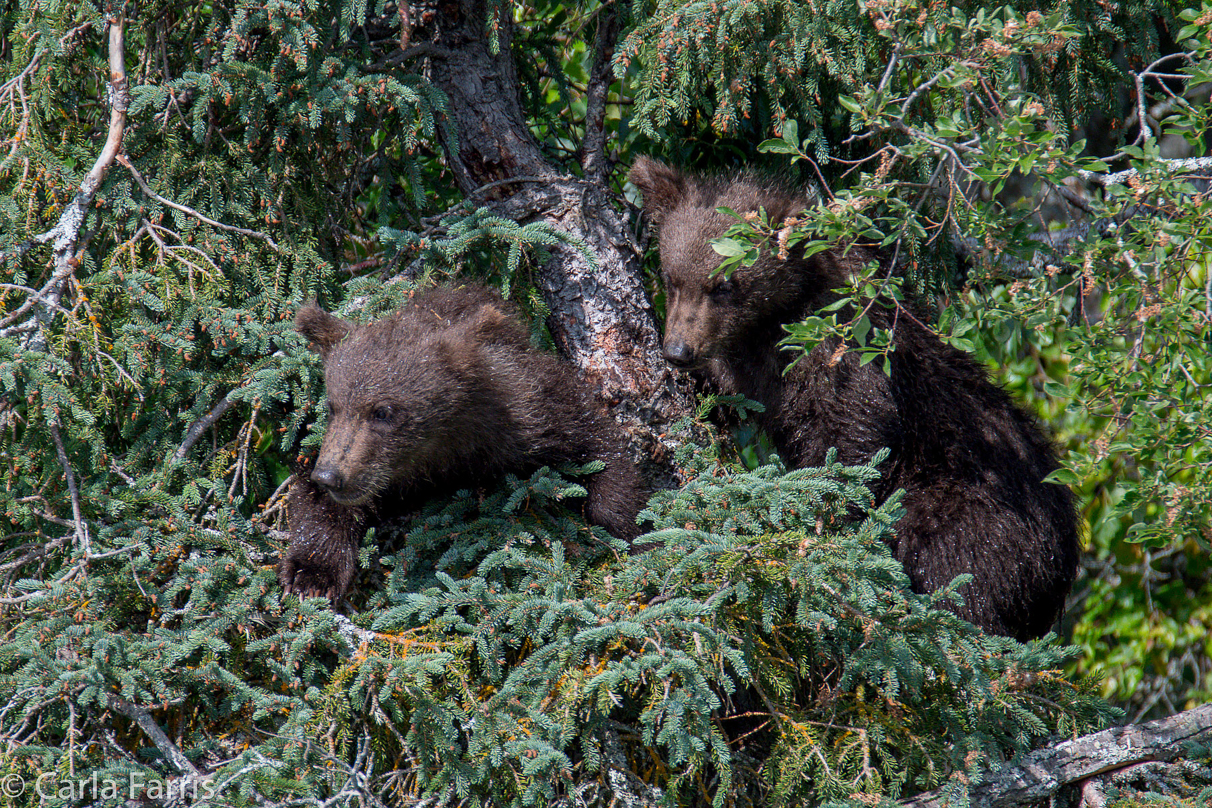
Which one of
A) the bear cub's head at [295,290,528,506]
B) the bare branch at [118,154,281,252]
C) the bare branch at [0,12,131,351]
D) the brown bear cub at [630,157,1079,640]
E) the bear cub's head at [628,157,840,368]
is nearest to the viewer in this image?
the bear cub's head at [295,290,528,506]

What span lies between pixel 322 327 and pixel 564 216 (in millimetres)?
1264

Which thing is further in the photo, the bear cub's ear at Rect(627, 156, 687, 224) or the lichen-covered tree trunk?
the bear cub's ear at Rect(627, 156, 687, 224)

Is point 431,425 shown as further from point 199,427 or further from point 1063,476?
point 1063,476

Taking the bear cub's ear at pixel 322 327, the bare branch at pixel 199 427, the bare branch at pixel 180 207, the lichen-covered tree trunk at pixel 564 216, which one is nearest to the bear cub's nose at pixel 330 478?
the bear cub's ear at pixel 322 327

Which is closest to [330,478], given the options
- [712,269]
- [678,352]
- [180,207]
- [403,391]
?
[403,391]

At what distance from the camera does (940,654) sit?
3131 millimetres

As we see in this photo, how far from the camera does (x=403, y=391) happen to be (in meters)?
3.70

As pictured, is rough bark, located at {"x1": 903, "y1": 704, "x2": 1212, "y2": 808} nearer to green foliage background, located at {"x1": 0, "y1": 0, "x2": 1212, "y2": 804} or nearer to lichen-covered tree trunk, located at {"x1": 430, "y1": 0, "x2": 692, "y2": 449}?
green foliage background, located at {"x1": 0, "y1": 0, "x2": 1212, "y2": 804}

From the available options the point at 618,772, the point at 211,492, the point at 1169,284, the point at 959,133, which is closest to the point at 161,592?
the point at 211,492

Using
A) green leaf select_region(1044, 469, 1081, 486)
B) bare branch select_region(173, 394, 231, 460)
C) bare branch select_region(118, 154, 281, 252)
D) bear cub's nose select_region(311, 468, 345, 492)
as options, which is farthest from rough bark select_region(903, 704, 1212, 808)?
bare branch select_region(118, 154, 281, 252)

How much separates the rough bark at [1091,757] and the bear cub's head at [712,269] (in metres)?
2.04

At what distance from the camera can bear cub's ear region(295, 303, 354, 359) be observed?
3.84 metres

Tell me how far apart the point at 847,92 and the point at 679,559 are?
7.50ft

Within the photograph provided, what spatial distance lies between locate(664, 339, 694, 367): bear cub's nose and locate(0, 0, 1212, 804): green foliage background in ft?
1.45
